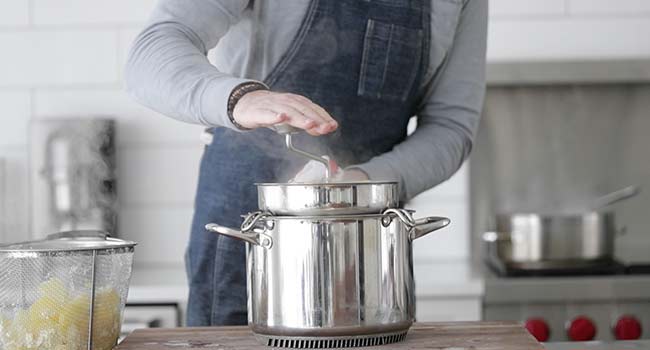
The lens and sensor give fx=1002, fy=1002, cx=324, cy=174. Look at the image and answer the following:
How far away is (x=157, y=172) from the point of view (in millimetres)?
2299

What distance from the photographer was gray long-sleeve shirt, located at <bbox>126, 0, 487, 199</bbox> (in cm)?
105

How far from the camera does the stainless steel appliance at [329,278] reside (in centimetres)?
92

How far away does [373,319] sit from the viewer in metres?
0.93

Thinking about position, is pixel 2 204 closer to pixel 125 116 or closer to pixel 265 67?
pixel 125 116

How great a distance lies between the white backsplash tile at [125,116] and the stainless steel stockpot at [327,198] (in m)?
1.38

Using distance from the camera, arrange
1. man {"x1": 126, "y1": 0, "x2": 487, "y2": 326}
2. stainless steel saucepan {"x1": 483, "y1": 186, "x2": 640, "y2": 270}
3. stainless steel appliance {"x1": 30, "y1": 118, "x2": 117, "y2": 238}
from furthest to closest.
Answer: stainless steel appliance {"x1": 30, "y1": 118, "x2": 117, "y2": 238} < stainless steel saucepan {"x1": 483, "y1": 186, "x2": 640, "y2": 270} < man {"x1": 126, "y1": 0, "x2": 487, "y2": 326}

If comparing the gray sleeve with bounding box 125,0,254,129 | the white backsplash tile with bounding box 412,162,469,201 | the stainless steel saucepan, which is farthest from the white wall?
the gray sleeve with bounding box 125,0,254,129

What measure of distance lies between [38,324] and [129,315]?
1.00 m

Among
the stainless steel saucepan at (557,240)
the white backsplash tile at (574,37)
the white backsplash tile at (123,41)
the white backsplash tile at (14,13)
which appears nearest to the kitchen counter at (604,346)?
the stainless steel saucepan at (557,240)

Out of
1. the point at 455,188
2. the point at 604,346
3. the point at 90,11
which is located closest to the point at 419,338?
the point at 604,346

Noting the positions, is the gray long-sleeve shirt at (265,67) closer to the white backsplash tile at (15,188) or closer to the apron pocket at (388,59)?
the apron pocket at (388,59)

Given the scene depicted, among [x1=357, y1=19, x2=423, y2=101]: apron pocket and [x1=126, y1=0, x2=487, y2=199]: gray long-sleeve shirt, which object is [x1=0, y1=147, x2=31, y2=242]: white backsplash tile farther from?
[x1=357, y1=19, x2=423, y2=101]: apron pocket

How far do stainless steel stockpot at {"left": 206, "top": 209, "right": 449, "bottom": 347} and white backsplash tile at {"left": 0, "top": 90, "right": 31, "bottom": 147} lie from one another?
4.90 feet

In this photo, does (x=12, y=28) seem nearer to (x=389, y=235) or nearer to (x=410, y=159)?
(x=410, y=159)
